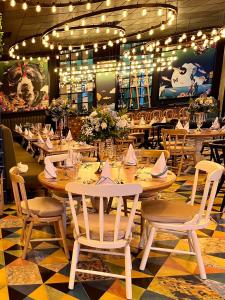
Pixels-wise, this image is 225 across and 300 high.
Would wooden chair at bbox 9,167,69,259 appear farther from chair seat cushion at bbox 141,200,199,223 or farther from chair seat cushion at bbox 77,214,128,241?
chair seat cushion at bbox 141,200,199,223

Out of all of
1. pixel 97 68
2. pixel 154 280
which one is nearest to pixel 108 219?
pixel 154 280

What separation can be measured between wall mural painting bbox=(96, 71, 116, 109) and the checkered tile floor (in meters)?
9.42

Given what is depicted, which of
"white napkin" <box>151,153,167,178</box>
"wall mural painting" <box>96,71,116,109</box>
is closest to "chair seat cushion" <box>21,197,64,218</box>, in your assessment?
"white napkin" <box>151,153,167,178</box>

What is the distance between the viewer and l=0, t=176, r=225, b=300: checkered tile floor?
2.48m

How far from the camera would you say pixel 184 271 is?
110 inches

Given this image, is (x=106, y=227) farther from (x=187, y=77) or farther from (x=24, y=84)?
(x=187, y=77)

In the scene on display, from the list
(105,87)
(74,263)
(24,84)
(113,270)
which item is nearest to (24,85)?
(24,84)

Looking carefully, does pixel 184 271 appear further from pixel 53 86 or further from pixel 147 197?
pixel 53 86

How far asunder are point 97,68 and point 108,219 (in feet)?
32.3

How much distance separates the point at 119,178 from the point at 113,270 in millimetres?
811

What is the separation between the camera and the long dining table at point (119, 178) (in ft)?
8.73

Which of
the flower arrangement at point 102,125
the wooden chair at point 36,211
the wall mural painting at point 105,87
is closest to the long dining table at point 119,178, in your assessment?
the wooden chair at point 36,211

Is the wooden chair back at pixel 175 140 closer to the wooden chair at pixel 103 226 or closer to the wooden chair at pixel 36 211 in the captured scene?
the wooden chair at pixel 36 211

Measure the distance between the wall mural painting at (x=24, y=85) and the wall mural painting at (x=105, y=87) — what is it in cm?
200
